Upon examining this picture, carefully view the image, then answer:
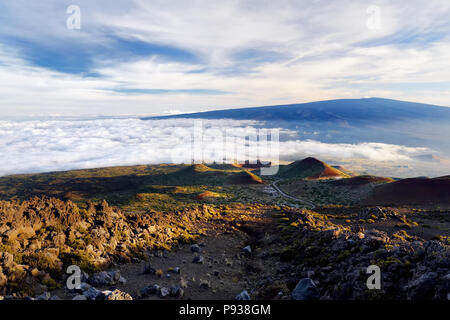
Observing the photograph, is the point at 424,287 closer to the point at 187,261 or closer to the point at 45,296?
the point at 187,261

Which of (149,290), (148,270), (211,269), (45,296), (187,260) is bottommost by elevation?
(187,260)

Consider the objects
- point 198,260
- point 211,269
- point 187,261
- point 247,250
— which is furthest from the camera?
point 247,250

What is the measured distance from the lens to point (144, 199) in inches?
2616

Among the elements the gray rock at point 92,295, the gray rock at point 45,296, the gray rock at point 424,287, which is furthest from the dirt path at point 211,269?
the gray rock at point 424,287

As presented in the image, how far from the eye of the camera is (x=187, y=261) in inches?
595

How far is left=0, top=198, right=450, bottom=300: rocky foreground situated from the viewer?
8.63 m

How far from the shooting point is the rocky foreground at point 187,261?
8633mm

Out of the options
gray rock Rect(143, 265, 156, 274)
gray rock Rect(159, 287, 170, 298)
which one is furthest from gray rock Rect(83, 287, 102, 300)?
gray rock Rect(143, 265, 156, 274)

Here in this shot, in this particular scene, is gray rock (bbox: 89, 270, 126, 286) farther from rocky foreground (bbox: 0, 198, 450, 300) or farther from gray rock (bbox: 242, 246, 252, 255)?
gray rock (bbox: 242, 246, 252, 255)

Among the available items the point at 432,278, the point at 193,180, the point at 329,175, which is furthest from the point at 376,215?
the point at 193,180

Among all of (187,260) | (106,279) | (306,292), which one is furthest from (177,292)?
(306,292)

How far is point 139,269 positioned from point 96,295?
4396mm

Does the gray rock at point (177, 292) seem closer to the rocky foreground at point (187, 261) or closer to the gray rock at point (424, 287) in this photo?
the rocky foreground at point (187, 261)

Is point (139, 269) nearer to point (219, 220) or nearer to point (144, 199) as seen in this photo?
point (219, 220)
